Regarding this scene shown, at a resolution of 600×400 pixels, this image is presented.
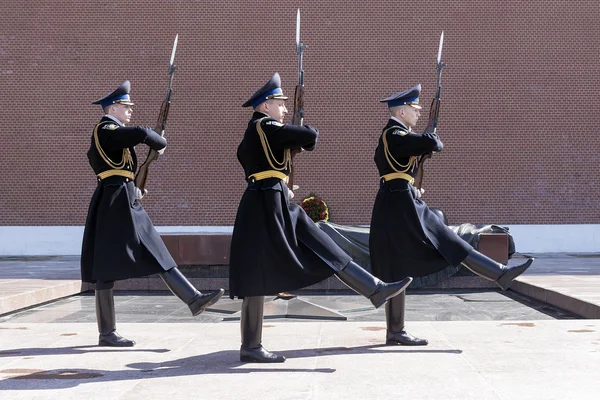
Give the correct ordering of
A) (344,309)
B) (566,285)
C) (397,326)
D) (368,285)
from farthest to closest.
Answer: (566,285) → (344,309) → (397,326) → (368,285)

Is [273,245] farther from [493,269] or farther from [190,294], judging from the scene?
[493,269]

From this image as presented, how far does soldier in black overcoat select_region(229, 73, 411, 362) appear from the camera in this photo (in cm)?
445

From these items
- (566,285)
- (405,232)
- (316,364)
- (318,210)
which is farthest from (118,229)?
(318,210)

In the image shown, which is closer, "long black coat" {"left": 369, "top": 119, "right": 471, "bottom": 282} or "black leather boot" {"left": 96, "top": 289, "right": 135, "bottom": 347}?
"long black coat" {"left": 369, "top": 119, "right": 471, "bottom": 282}

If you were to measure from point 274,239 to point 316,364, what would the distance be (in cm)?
73

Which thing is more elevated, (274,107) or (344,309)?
(274,107)

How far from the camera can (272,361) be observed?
14.5ft

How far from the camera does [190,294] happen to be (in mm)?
4793

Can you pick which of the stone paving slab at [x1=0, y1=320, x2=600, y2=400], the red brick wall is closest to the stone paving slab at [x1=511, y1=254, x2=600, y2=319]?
the stone paving slab at [x1=0, y1=320, x2=600, y2=400]

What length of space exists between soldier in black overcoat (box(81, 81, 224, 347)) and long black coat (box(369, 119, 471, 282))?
1224 millimetres

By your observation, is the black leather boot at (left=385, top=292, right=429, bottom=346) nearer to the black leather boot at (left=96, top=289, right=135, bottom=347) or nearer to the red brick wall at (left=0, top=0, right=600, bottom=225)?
Answer: the black leather boot at (left=96, top=289, right=135, bottom=347)

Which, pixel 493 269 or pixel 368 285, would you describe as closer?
pixel 368 285

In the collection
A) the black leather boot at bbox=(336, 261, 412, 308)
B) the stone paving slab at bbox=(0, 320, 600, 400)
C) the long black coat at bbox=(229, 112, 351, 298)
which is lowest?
the stone paving slab at bbox=(0, 320, 600, 400)

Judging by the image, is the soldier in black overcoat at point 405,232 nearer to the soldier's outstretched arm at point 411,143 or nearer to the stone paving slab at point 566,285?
the soldier's outstretched arm at point 411,143
